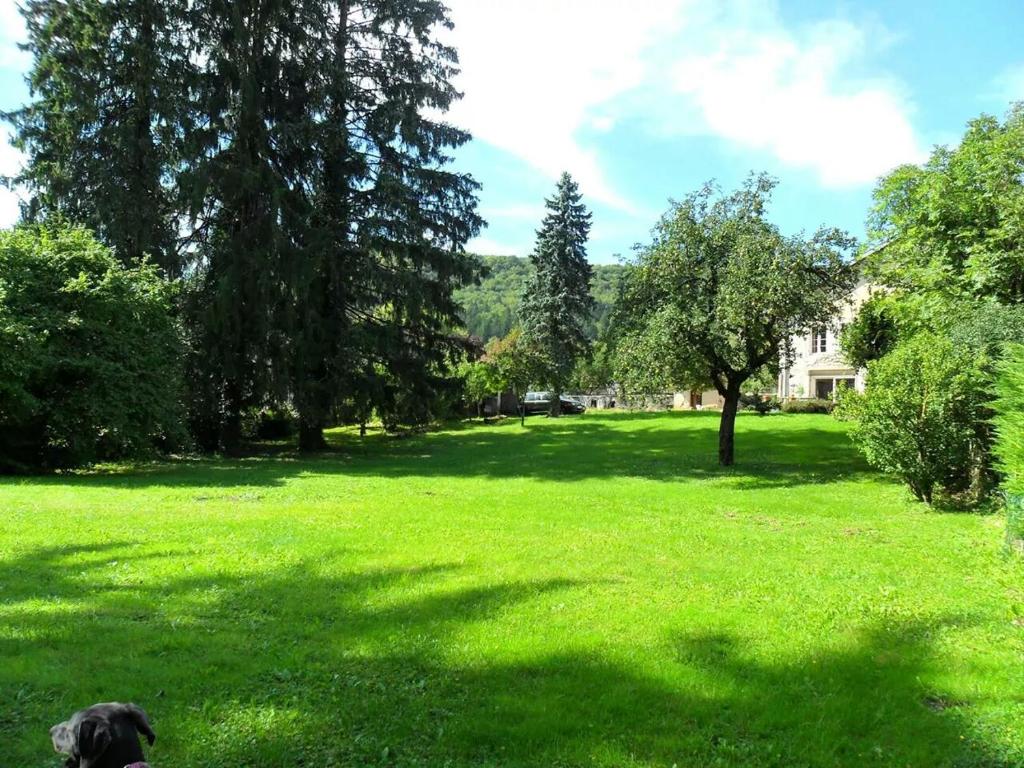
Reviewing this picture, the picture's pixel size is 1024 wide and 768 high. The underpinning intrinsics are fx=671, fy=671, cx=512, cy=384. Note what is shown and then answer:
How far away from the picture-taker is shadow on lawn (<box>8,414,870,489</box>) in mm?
15508

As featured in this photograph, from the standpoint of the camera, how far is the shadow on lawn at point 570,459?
15.5m

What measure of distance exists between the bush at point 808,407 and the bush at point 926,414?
25384 millimetres

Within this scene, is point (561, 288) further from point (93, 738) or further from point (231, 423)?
point (93, 738)

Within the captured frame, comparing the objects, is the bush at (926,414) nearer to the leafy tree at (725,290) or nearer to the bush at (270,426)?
the leafy tree at (725,290)

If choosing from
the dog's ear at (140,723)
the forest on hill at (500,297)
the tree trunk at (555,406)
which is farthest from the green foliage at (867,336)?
A: the forest on hill at (500,297)

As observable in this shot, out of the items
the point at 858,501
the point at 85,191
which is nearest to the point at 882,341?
the point at 858,501

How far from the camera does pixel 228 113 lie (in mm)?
20812

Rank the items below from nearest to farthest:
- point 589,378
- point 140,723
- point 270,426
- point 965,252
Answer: point 140,723 < point 965,252 < point 270,426 < point 589,378

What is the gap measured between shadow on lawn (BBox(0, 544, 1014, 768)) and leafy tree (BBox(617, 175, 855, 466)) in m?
10.4

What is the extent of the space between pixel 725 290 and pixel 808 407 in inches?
958

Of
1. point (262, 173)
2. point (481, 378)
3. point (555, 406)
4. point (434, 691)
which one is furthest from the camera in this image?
point (481, 378)

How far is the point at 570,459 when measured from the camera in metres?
20.1

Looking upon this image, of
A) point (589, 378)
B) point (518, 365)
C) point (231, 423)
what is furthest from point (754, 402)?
point (231, 423)

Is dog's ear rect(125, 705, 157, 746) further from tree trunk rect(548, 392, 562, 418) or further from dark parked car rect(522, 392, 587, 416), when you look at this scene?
dark parked car rect(522, 392, 587, 416)
